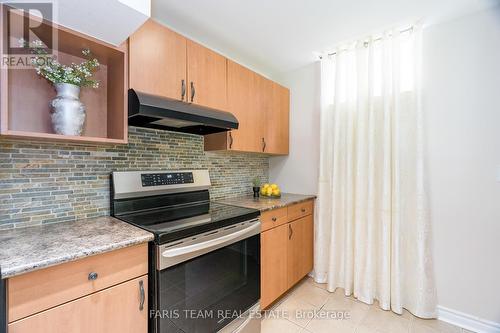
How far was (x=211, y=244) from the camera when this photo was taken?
4.20 ft

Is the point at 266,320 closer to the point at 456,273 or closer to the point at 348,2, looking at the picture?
the point at 456,273

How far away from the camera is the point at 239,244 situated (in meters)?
1.52

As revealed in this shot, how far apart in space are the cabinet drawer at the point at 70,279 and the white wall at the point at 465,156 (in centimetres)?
220

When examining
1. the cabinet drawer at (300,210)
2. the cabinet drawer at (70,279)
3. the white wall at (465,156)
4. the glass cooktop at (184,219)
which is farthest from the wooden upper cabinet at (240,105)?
the white wall at (465,156)

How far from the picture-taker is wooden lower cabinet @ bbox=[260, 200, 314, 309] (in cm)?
182

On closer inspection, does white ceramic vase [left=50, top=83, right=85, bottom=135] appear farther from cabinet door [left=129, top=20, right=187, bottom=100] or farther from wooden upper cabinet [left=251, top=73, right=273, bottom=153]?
wooden upper cabinet [left=251, top=73, right=273, bottom=153]

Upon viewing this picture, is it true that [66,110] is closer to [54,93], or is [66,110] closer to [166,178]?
[54,93]

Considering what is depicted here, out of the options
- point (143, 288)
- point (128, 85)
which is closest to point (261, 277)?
point (143, 288)

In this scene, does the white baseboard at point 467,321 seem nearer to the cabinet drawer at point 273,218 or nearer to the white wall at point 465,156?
the white wall at point 465,156

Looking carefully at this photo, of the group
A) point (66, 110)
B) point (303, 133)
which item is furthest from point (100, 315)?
point (303, 133)

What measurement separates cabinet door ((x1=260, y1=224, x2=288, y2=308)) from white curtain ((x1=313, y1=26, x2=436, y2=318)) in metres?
0.54

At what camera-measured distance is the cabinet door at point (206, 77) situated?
163cm

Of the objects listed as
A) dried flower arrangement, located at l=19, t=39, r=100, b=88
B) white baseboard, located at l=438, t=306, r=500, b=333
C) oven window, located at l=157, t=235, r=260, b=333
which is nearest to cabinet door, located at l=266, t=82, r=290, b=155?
oven window, located at l=157, t=235, r=260, b=333

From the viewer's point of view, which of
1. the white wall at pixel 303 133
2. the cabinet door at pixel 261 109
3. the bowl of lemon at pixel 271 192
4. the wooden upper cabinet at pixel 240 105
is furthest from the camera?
the white wall at pixel 303 133
